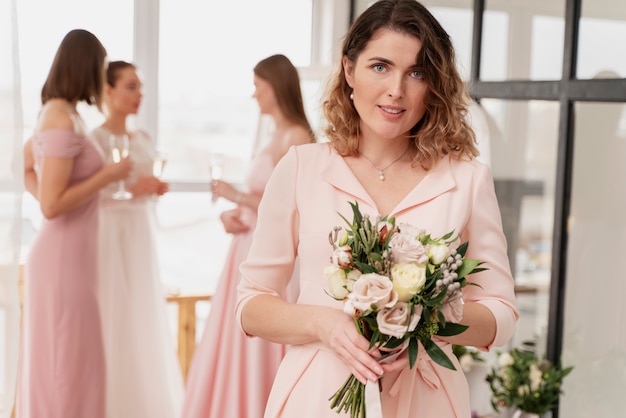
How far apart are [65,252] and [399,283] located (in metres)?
2.56

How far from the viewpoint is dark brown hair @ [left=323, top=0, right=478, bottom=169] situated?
1.76m

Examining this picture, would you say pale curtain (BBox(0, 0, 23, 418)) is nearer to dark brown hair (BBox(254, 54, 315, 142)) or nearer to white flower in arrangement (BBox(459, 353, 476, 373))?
dark brown hair (BBox(254, 54, 315, 142))

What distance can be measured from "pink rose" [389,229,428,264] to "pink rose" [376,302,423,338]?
8 cm

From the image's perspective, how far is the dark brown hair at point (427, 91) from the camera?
5.77 ft

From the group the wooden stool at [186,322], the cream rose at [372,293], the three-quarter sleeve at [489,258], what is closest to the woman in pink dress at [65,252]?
the wooden stool at [186,322]

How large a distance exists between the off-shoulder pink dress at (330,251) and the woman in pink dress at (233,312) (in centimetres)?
207

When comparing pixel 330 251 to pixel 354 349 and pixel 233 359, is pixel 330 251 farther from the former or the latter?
pixel 233 359

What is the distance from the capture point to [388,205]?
1.84 metres

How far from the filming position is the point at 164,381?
441 cm

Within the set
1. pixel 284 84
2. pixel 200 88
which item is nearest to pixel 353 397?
pixel 284 84

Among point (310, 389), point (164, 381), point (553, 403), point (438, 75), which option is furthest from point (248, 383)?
point (438, 75)

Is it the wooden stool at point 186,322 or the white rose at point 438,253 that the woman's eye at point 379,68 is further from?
the wooden stool at point 186,322

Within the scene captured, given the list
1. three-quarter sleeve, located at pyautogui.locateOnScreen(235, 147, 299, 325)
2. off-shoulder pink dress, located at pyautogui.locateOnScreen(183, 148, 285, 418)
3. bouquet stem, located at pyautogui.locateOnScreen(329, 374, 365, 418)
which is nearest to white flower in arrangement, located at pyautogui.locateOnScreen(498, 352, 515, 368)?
off-shoulder pink dress, located at pyautogui.locateOnScreen(183, 148, 285, 418)

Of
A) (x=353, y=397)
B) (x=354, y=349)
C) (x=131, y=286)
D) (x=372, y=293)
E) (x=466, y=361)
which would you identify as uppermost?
(x=372, y=293)
